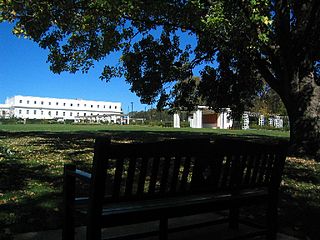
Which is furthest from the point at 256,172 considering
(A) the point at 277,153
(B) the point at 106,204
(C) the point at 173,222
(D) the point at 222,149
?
(B) the point at 106,204

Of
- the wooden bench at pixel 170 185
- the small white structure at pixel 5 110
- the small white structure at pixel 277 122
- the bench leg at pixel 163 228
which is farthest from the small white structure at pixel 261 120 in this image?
the small white structure at pixel 5 110

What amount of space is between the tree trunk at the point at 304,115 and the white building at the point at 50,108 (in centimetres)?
11553

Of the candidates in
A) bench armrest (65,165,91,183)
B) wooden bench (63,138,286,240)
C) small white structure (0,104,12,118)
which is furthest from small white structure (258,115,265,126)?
small white structure (0,104,12,118)

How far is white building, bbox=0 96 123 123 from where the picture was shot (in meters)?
138

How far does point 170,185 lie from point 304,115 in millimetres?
11687

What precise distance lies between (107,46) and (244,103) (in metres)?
9.29

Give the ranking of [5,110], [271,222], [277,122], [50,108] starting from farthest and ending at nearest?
[50,108] → [5,110] → [277,122] → [271,222]

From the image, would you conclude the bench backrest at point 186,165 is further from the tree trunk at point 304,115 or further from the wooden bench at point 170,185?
the tree trunk at point 304,115

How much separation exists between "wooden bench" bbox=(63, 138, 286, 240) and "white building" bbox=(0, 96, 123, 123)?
125068 millimetres

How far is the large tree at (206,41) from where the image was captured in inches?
496

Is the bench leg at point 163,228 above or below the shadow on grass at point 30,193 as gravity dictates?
above

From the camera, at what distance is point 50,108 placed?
471 feet

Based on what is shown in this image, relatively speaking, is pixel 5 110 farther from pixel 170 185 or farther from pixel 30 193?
pixel 170 185

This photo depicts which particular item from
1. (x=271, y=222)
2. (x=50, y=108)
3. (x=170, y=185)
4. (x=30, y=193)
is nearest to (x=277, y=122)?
(x=30, y=193)
